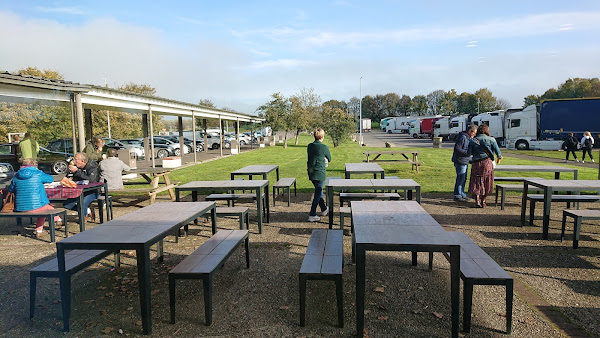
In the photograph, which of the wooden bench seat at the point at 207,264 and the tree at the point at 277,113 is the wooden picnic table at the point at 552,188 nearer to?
the wooden bench seat at the point at 207,264

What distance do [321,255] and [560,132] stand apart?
84.8 feet

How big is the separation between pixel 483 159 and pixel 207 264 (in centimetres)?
610

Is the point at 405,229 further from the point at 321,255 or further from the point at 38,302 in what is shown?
the point at 38,302

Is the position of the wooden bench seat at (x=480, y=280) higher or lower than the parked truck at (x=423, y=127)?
lower

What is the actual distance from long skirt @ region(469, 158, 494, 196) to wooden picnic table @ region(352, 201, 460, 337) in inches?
177

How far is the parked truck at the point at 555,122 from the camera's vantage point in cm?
2408

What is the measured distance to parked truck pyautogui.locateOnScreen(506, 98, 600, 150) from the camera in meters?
24.1

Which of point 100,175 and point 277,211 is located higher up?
point 100,175

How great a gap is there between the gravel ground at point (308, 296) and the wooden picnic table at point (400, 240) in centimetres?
36

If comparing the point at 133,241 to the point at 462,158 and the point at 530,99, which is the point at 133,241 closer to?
the point at 462,158

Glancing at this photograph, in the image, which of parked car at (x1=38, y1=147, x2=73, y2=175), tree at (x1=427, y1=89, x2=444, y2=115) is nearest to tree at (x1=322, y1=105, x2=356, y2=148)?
parked car at (x1=38, y1=147, x2=73, y2=175)

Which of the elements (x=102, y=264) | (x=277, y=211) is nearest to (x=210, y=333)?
(x=102, y=264)

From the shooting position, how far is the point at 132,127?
37.6m

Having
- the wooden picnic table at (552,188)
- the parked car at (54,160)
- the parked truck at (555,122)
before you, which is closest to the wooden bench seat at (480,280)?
the wooden picnic table at (552,188)
